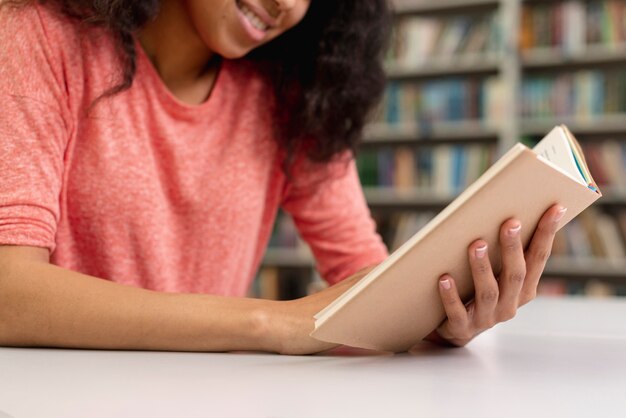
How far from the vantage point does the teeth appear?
905 mm

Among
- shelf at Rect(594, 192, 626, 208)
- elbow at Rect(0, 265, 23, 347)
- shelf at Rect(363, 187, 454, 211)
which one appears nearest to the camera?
elbow at Rect(0, 265, 23, 347)

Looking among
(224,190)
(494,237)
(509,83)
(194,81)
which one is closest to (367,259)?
(224,190)

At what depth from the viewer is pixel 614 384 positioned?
1.71 ft

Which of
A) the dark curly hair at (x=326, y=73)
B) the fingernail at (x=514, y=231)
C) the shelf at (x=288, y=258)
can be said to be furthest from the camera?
the shelf at (x=288, y=258)

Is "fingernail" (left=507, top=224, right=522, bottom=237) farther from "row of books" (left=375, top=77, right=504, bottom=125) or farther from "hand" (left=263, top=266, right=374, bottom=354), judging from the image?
"row of books" (left=375, top=77, right=504, bottom=125)

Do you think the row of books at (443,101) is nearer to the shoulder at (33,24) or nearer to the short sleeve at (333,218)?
the short sleeve at (333,218)

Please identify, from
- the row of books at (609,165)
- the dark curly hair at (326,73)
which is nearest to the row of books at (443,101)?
the row of books at (609,165)

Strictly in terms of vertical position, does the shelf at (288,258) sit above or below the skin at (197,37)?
below

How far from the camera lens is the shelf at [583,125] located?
288 centimetres

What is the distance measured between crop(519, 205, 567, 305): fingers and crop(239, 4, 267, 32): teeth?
51 cm

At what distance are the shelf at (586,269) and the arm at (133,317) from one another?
2502mm

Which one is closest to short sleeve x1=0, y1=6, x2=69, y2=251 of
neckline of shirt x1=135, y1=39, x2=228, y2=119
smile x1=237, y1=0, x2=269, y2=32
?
neckline of shirt x1=135, y1=39, x2=228, y2=119

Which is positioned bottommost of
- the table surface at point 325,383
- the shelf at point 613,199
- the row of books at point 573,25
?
the table surface at point 325,383

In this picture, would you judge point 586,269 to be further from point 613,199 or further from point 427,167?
point 427,167
